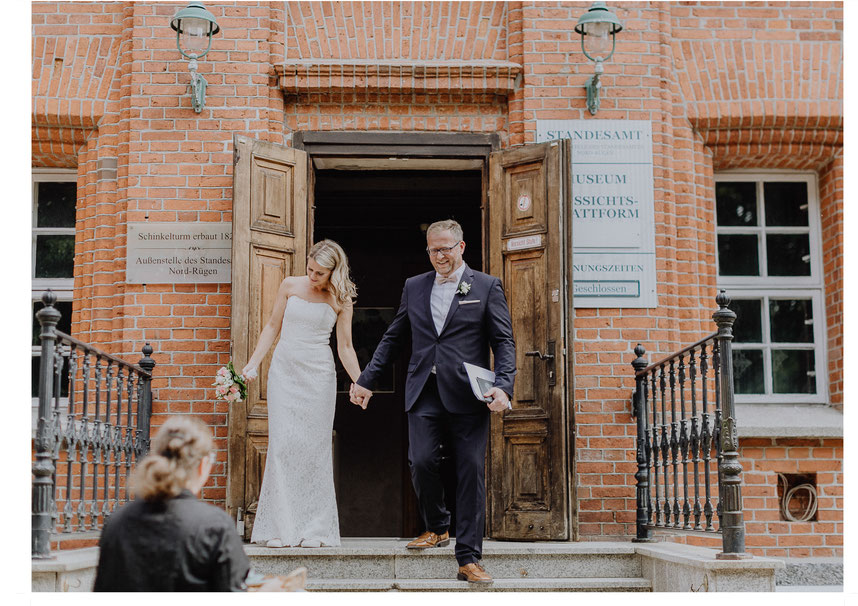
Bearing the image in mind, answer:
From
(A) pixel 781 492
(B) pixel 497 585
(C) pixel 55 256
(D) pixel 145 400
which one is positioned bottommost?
(B) pixel 497 585

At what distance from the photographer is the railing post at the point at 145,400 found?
687cm

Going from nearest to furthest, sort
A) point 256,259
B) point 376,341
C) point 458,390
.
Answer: point 458,390
point 256,259
point 376,341

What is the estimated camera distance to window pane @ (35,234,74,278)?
26.2 feet

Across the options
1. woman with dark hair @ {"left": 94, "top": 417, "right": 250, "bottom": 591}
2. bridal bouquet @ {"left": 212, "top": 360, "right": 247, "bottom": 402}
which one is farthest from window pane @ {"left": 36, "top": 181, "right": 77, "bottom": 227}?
woman with dark hair @ {"left": 94, "top": 417, "right": 250, "bottom": 591}

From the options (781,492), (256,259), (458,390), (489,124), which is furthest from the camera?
(489,124)

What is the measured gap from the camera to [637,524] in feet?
22.1

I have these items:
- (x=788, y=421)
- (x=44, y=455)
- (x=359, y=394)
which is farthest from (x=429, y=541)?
(x=788, y=421)

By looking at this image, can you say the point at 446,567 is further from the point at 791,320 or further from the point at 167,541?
the point at 791,320

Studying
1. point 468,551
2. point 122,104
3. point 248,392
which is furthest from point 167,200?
point 468,551

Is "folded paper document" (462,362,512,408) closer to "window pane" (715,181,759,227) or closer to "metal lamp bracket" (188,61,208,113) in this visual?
"metal lamp bracket" (188,61,208,113)

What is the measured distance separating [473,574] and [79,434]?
7.63 ft

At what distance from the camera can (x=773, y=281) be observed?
319 inches

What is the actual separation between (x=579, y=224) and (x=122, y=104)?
3567 millimetres

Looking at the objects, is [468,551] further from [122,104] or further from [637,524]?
[122,104]
